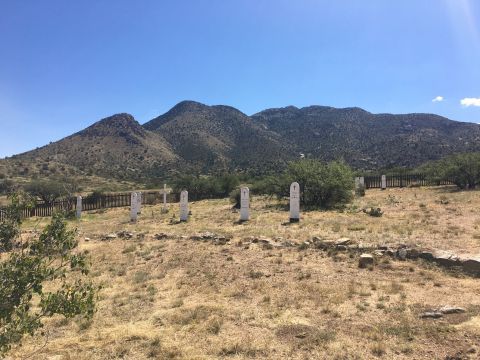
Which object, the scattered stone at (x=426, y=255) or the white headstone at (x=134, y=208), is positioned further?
the white headstone at (x=134, y=208)

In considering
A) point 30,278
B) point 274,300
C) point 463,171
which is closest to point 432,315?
point 274,300

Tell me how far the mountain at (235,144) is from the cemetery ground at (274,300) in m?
47.6

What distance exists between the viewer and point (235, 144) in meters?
83.8

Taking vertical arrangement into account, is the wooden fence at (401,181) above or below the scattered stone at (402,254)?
above

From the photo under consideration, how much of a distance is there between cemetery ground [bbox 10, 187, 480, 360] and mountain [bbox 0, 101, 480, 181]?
47.6m

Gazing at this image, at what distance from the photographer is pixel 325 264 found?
32.0 feet

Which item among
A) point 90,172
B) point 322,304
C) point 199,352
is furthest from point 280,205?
point 90,172

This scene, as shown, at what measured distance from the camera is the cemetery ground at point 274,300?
18.2 ft

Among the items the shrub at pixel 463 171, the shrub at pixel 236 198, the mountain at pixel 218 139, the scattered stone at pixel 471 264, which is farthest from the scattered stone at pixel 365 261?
the mountain at pixel 218 139

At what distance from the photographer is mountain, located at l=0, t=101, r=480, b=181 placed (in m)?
65.1

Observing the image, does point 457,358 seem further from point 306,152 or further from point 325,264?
point 306,152

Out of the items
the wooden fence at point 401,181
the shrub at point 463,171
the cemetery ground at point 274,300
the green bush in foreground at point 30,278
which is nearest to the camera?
the green bush in foreground at point 30,278

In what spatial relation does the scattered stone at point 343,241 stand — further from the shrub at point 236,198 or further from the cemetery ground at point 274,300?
the shrub at point 236,198

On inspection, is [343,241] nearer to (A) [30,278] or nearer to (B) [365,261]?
(B) [365,261]
